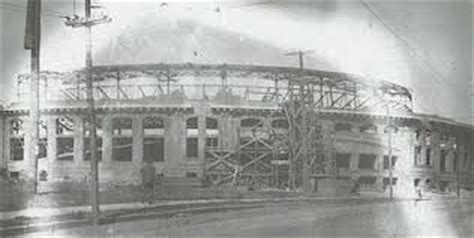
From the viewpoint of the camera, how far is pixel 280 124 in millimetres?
9875

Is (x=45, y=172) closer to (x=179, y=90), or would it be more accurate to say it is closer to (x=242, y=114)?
(x=179, y=90)

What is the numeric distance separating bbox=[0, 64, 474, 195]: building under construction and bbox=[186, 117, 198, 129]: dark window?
0.02m

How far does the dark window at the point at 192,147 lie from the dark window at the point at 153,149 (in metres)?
0.28

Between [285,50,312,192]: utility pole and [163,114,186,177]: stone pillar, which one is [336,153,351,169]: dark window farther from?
[163,114,186,177]: stone pillar

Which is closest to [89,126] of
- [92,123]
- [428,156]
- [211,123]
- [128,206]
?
[92,123]

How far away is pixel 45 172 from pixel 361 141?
3.40 meters

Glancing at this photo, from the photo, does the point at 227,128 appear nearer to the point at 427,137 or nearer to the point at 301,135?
the point at 301,135

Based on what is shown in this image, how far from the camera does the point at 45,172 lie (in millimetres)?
8672

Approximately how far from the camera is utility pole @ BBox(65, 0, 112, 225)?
27.3ft

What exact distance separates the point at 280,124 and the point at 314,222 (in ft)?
3.91

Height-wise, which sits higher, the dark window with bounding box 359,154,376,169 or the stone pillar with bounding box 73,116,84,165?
the stone pillar with bounding box 73,116,84,165

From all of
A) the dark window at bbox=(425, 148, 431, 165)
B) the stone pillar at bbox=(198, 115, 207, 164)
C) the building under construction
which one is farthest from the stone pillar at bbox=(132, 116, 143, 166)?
the dark window at bbox=(425, 148, 431, 165)

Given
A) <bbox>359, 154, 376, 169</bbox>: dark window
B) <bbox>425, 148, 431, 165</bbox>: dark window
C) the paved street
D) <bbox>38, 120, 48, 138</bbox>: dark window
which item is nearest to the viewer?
the paved street

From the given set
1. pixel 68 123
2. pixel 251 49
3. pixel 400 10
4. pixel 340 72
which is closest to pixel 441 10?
pixel 400 10
